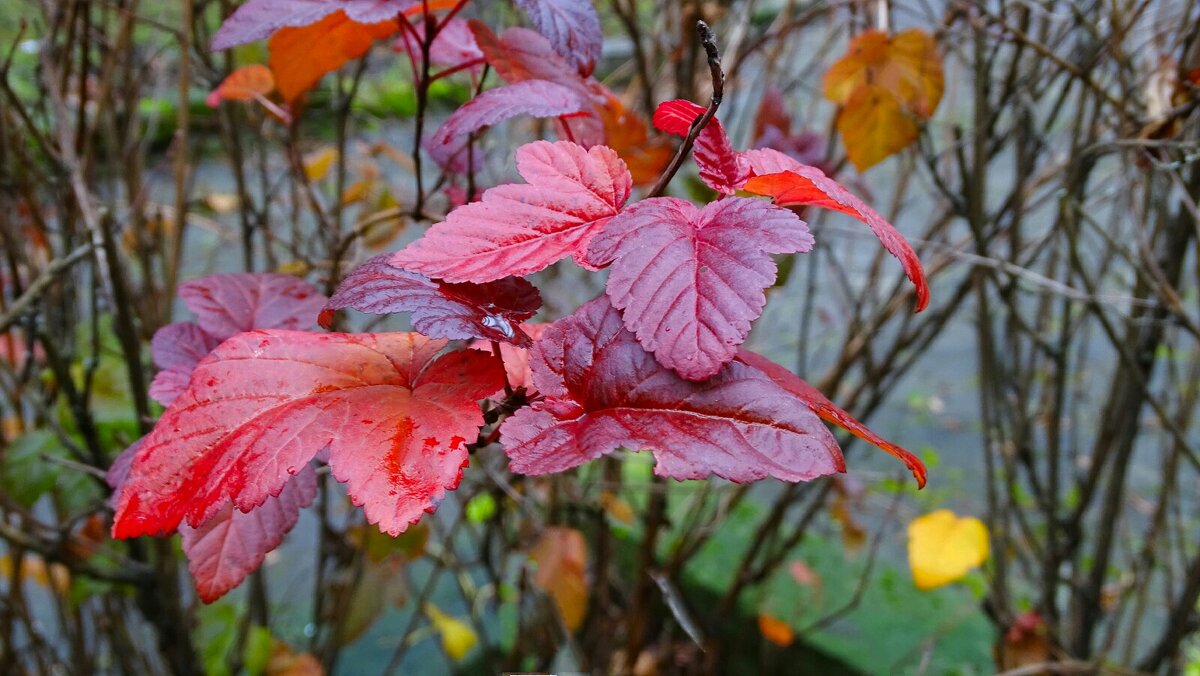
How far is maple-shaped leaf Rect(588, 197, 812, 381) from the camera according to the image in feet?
1.16

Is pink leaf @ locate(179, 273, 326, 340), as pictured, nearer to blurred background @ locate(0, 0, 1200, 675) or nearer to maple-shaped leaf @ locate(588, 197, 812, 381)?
blurred background @ locate(0, 0, 1200, 675)

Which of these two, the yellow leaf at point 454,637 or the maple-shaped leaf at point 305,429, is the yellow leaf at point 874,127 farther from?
the yellow leaf at point 454,637

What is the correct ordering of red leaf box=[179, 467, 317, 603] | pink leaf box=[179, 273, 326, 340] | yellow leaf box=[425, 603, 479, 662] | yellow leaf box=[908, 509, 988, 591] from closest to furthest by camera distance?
red leaf box=[179, 467, 317, 603] → pink leaf box=[179, 273, 326, 340] → yellow leaf box=[908, 509, 988, 591] → yellow leaf box=[425, 603, 479, 662]

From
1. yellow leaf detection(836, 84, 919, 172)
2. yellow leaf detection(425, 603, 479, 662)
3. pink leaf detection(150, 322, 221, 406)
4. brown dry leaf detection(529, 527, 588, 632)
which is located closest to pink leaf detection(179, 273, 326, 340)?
pink leaf detection(150, 322, 221, 406)

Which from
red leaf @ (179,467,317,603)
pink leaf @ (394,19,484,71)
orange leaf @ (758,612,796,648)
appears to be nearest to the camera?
red leaf @ (179,467,317,603)

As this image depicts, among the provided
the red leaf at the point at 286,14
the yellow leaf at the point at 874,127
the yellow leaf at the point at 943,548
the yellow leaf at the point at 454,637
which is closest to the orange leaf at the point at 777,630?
the yellow leaf at the point at 943,548

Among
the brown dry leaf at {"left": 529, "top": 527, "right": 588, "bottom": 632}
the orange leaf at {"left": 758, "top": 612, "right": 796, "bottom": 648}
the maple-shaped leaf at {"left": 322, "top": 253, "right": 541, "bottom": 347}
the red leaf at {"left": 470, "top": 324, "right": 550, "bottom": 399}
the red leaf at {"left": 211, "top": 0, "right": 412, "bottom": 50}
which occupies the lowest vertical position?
the orange leaf at {"left": 758, "top": 612, "right": 796, "bottom": 648}

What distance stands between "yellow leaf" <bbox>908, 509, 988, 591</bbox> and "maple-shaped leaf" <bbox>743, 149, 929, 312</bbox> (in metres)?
0.80

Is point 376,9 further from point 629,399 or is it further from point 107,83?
point 107,83

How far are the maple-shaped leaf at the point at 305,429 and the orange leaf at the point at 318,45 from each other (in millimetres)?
330

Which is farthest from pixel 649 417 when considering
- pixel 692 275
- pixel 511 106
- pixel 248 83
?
pixel 248 83

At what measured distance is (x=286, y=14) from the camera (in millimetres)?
542

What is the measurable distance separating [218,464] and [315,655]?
1.26m

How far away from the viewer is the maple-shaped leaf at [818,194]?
0.39m
